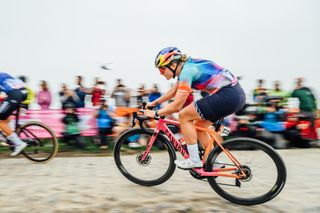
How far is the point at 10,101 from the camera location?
6984mm

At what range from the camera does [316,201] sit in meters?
4.70

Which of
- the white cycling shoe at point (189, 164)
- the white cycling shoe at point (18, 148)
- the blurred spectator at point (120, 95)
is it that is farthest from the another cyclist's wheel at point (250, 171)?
the blurred spectator at point (120, 95)

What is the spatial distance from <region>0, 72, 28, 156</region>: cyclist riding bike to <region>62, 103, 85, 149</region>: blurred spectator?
2718mm

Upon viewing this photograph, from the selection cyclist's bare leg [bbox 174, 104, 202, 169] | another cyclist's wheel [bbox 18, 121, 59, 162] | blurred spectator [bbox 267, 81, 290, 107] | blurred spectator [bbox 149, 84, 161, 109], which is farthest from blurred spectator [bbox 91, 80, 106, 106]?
cyclist's bare leg [bbox 174, 104, 202, 169]

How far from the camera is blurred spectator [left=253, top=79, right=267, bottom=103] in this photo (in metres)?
11.3

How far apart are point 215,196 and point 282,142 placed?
20.0ft

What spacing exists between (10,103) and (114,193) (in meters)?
3.31

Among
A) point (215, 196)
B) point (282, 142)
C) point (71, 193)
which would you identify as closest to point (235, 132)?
point (282, 142)

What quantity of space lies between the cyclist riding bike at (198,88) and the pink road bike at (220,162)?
182 mm

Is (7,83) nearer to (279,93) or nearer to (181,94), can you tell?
(181,94)

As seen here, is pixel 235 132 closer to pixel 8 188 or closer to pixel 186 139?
pixel 186 139

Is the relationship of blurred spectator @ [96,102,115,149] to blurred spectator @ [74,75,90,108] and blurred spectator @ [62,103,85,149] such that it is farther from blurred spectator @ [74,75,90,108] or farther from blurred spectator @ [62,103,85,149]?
blurred spectator @ [74,75,90,108]

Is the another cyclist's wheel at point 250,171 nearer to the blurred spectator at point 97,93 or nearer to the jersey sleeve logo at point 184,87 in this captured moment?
the jersey sleeve logo at point 184,87

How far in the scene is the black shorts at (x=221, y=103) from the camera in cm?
451
